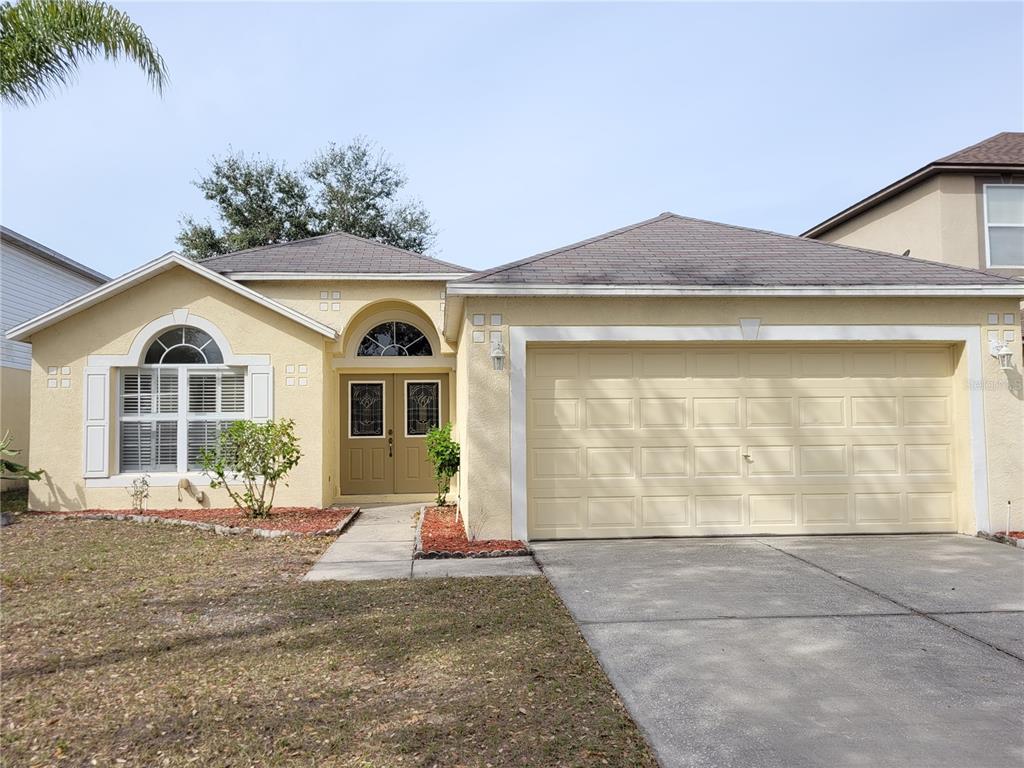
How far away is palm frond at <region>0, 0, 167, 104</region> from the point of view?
896cm

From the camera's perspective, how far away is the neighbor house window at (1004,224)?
1373 centimetres

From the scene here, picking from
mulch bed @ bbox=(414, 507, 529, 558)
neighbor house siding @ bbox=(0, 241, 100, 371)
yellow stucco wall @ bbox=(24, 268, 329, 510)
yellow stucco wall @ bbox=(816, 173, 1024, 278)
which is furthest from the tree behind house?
mulch bed @ bbox=(414, 507, 529, 558)

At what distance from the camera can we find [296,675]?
420cm

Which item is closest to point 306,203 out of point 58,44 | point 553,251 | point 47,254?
point 47,254

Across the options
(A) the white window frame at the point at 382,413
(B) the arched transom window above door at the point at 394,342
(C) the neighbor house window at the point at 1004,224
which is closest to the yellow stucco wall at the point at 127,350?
(A) the white window frame at the point at 382,413

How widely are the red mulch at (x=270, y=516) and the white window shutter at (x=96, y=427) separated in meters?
0.71

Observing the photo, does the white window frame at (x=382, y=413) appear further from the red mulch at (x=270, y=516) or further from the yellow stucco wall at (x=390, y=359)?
the red mulch at (x=270, y=516)

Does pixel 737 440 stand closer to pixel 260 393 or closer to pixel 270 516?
pixel 270 516

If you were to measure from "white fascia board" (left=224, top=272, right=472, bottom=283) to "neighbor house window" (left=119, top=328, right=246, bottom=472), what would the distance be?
167cm

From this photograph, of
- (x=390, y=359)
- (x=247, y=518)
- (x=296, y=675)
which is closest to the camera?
(x=296, y=675)

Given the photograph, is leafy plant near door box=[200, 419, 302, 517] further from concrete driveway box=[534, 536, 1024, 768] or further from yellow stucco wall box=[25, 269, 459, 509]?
concrete driveway box=[534, 536, 1024, 768]

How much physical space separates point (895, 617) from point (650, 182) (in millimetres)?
14426

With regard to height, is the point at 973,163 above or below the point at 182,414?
above

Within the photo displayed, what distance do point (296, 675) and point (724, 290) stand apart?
6253 millimetres
